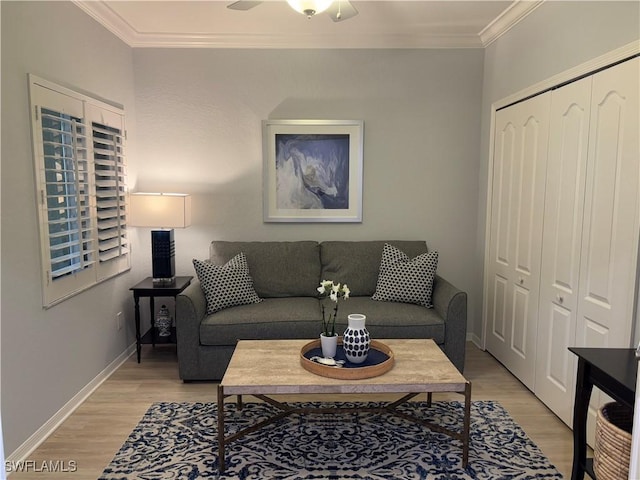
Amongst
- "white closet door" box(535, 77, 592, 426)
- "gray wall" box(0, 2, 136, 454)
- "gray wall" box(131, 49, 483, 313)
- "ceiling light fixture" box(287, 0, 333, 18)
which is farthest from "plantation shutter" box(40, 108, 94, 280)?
"white closet door" box(535, 77, 592, 426)

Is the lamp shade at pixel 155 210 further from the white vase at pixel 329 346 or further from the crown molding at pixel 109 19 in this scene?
the white vase at pixel 329 346

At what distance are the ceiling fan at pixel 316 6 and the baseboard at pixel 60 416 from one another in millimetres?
2575

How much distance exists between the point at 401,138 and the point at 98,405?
3.17 metres

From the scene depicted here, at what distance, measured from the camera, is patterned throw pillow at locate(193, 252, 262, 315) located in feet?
11.5

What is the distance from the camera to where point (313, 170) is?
4.20 meters

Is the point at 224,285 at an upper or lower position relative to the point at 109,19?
lower

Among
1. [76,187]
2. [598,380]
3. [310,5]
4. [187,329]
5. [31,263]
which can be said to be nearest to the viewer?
[598,380]

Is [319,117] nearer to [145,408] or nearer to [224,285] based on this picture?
[224,285]

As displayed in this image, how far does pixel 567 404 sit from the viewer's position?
2.79m

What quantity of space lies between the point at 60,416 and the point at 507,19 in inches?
161

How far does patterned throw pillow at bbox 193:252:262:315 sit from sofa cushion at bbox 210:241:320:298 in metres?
0.23

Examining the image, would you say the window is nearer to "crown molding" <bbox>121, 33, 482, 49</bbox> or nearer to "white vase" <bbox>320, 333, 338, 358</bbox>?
"crown molding" <bbox>121, 33, 482, 49</bbox>

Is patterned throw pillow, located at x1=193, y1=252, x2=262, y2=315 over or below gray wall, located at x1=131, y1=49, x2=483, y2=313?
below

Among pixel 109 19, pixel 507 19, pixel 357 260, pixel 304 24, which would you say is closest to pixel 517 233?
pixel 357 260
